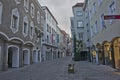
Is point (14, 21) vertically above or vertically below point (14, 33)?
above

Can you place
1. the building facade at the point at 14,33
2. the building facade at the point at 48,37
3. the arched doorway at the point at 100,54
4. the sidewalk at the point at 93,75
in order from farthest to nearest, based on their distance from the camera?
the building facade at the point at 48,37 < the arched doorway at the point at 100,54 < the building facade at the point at 14,33 < the sidewalk at the point at 93,75

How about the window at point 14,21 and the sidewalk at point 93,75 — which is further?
the window at point 14,21

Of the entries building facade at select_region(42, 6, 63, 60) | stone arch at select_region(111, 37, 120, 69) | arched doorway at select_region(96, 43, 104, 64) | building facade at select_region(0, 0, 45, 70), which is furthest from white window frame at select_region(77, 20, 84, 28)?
stone arch at select_region(111, 37, 120, 69)

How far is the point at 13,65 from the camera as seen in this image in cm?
2142

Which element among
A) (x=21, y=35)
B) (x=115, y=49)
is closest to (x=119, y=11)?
(x=115, y=49)

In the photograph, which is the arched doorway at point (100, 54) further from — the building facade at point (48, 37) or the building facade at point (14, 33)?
the building facade at point (48, 37)

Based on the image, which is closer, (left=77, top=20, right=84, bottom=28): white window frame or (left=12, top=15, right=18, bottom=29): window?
(left=12, top=15, right=18, bottom=29): window

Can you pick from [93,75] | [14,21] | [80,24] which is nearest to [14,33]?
[14,21]

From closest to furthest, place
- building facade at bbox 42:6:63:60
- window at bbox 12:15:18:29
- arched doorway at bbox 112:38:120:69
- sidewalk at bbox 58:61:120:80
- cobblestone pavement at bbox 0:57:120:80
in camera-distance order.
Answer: sidewalk at bbox 58:61:120:80 < cobblestone pavement at bbox 0:57:120:80 < arched doorway at bbox 112:38:120:69 < window at bbox 12:15:18:29 < building facade at bbox 42:6:63:60

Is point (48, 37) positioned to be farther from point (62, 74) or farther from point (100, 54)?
point (62, 74)

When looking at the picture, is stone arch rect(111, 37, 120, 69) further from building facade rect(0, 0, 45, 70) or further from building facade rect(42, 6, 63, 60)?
building facade rect(42, 6, 63, 60)

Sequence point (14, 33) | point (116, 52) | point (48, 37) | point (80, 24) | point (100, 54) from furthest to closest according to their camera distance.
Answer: point (48, 37), point (80, 24), point (100, 54), point (14, 33), point (116, 52)

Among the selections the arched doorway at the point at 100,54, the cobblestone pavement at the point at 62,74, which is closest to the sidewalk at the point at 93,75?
the cobblestone pavement at the point at 62,74

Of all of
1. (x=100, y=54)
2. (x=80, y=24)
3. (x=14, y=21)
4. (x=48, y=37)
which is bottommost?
(x=100, y=54)
